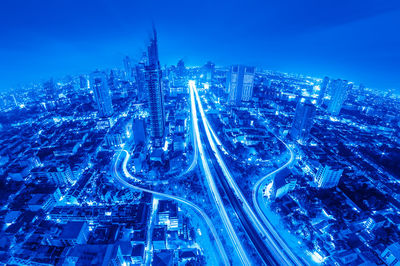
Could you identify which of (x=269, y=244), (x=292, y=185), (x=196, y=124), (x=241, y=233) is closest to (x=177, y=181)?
(x=241, y=233)

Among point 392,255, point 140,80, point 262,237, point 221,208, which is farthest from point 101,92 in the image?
point 392,255

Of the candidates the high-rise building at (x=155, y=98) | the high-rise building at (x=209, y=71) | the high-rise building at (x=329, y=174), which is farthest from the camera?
the high-rise building at (x=209, y=71)

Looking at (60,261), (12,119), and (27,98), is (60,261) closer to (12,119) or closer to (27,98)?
(12,119)

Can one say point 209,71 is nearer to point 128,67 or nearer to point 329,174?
point 128,67

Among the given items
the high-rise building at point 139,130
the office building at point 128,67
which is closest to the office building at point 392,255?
the high-rise building at point 139,130

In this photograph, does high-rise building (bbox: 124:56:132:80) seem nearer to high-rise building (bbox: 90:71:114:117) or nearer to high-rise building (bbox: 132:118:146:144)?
high-rise building (bbox: 90:71:114:117)

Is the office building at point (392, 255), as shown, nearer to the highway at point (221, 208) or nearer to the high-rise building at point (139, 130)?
the highway at point (221, 208)

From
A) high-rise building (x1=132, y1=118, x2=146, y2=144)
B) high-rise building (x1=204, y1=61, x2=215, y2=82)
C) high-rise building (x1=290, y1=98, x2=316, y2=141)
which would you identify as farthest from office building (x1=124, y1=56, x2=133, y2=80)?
high-rise building (x1=290, y1=98, x2=316, y2=141)
